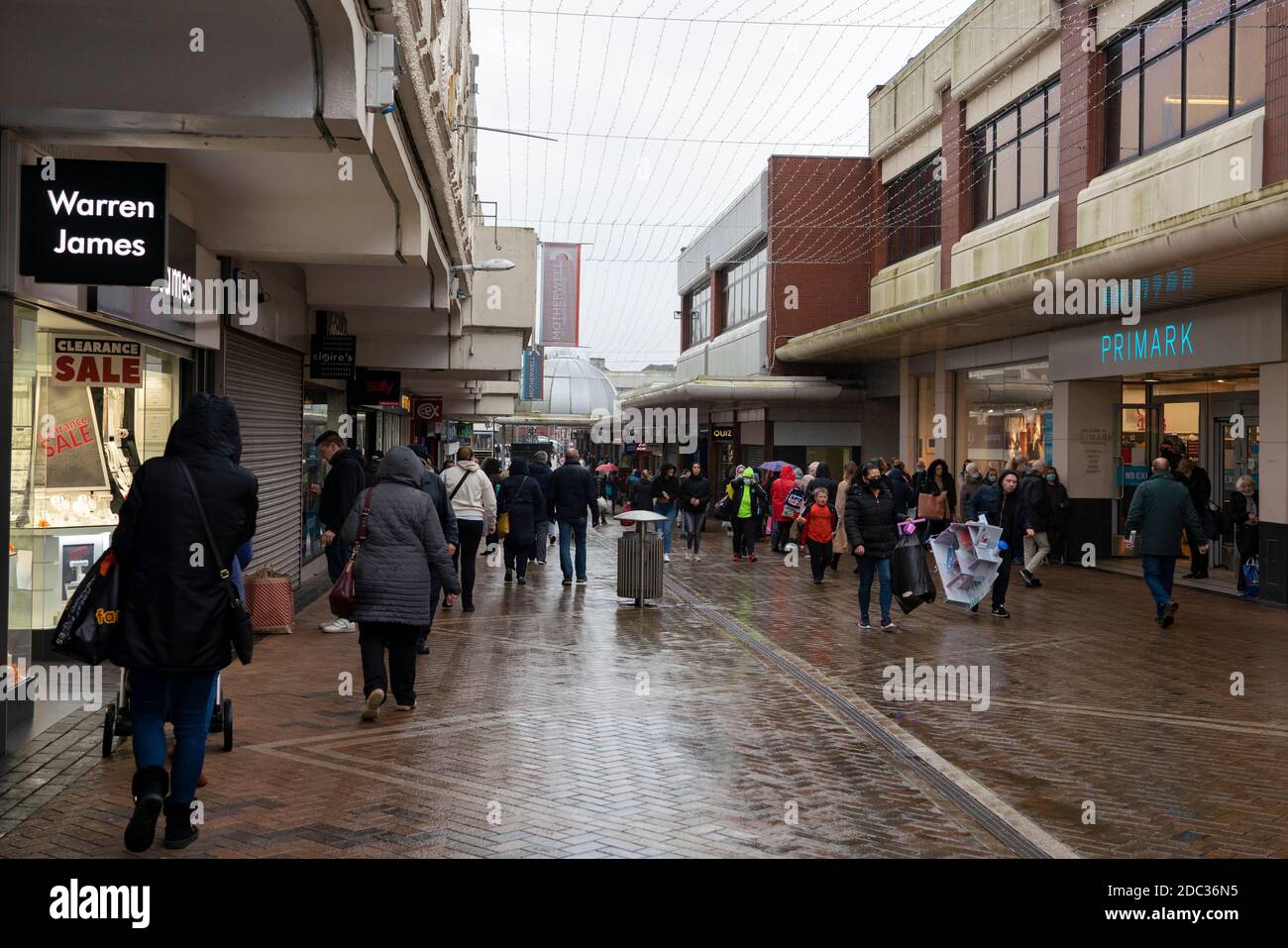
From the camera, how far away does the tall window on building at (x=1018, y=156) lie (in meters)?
21.4

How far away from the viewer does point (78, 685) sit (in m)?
8.94

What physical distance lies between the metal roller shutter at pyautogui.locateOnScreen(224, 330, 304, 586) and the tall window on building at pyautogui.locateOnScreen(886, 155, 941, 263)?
15660mm

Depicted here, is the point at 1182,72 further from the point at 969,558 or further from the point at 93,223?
the point at 93,223

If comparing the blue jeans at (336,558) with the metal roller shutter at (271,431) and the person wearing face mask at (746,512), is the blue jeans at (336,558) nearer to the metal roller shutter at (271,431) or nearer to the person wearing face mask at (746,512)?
the metal roller shutter at (271,431)

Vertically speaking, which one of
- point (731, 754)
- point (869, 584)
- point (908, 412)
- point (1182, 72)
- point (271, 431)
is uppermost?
point (1182, 72)

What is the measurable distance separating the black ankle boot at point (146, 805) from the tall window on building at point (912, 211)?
2420cm

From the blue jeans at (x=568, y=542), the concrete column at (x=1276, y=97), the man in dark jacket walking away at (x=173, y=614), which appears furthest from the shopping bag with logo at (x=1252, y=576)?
the man in dark jacket walking away at (x=173, y=614)

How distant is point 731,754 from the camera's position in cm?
704

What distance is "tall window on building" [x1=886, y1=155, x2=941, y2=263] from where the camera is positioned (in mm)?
27391

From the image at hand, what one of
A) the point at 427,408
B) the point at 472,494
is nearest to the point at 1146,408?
the point at 472,494

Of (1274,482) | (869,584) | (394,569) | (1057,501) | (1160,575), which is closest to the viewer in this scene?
(394,569)

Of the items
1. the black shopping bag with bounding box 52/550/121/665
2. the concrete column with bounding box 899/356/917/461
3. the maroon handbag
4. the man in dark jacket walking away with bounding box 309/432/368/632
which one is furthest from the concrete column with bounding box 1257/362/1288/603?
the black shopping bag with bounding box 52/550/121/665

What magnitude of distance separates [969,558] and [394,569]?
8.10 meters
